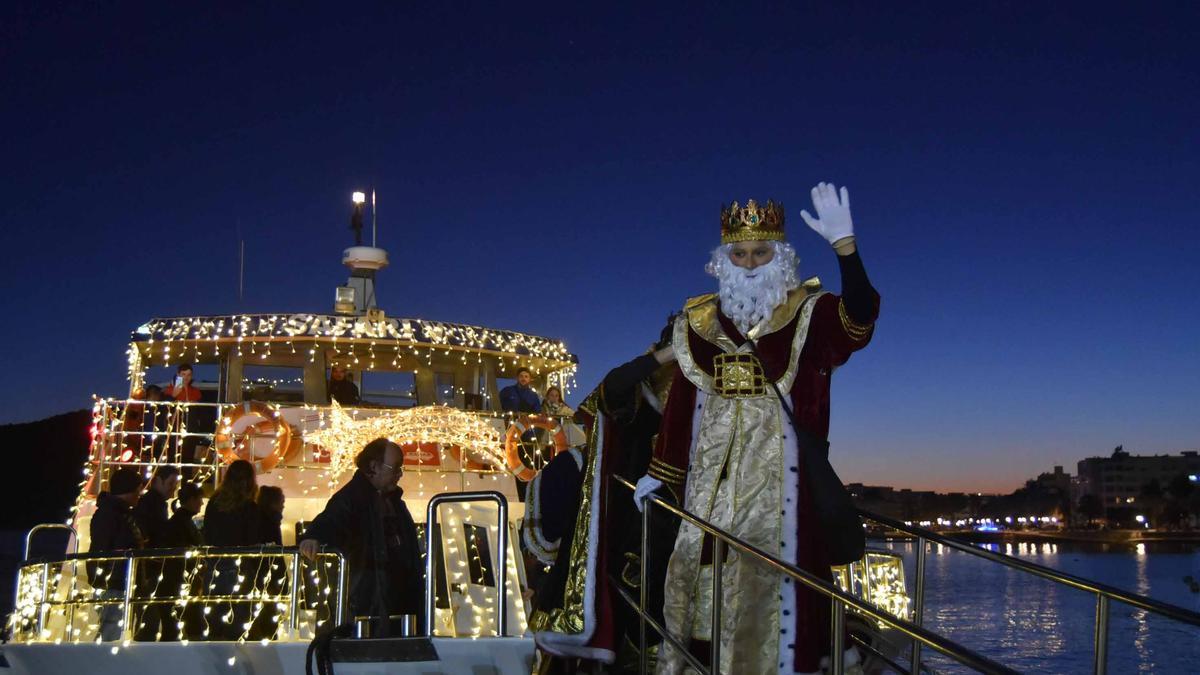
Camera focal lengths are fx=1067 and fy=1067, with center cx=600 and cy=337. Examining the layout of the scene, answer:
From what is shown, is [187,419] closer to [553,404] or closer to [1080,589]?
[553,404]

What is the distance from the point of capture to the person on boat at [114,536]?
6398mm

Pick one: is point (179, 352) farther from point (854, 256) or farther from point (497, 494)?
point (854, 256)

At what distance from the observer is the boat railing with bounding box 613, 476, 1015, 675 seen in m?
2.28

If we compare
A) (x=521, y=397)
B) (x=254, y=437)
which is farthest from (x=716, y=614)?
(x=521, y=397)

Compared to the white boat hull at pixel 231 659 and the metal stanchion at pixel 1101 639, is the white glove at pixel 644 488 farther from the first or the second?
the metal stanchion at pixel 1101 639

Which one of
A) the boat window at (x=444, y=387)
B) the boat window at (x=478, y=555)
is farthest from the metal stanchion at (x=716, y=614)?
the boat window at (x=444, y=387)

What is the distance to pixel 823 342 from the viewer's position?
3.98m

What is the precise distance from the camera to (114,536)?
21.1ft

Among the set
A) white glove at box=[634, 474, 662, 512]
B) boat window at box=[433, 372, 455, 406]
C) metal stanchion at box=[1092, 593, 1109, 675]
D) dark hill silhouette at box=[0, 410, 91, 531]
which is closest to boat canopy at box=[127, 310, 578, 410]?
boat window at box=[433, 372, 455, 406]

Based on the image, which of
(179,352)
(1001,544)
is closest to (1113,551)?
(1001,544)

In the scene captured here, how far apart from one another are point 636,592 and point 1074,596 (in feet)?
154

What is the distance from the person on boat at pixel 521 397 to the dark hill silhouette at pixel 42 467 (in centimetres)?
3917

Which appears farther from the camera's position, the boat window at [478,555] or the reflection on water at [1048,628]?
the reflection on water at [1048,628]

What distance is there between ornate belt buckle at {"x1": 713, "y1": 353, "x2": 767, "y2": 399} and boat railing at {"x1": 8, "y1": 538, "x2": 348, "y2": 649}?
6.62 feet
